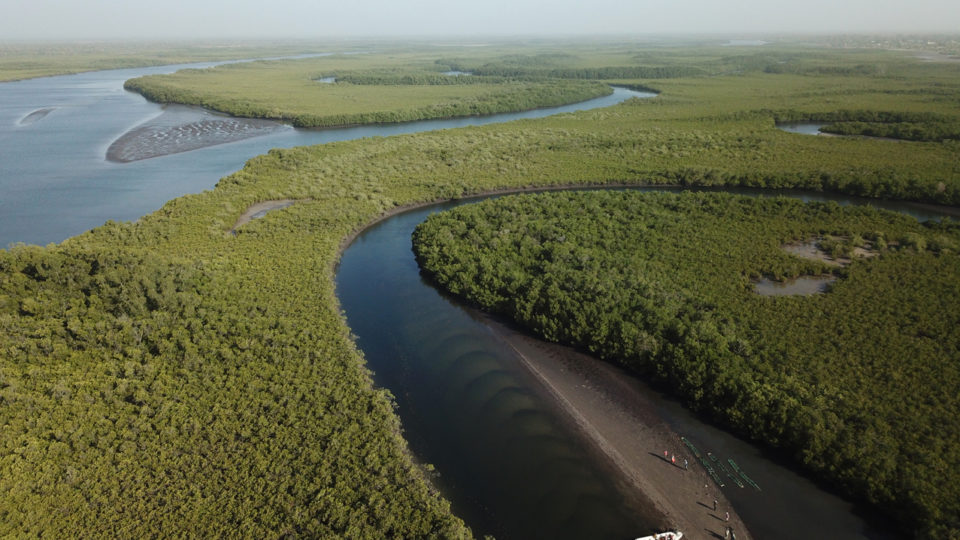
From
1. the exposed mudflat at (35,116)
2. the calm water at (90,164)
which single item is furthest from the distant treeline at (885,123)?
the exposed mudflat at (35,116)

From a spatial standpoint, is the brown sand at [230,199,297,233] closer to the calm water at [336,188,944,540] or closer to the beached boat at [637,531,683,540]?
the calm water at [336,188,944,540]

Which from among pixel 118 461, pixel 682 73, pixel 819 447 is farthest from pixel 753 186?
pixel 682 73

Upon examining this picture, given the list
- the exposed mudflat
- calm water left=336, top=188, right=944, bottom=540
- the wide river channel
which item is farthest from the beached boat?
the exposed mudflat

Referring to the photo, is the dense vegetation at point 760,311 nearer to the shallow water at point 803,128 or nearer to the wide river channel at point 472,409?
the wide river channel at point 472,409

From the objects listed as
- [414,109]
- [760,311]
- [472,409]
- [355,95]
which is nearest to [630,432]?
[472,409]

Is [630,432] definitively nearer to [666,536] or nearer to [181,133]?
[666,536]
